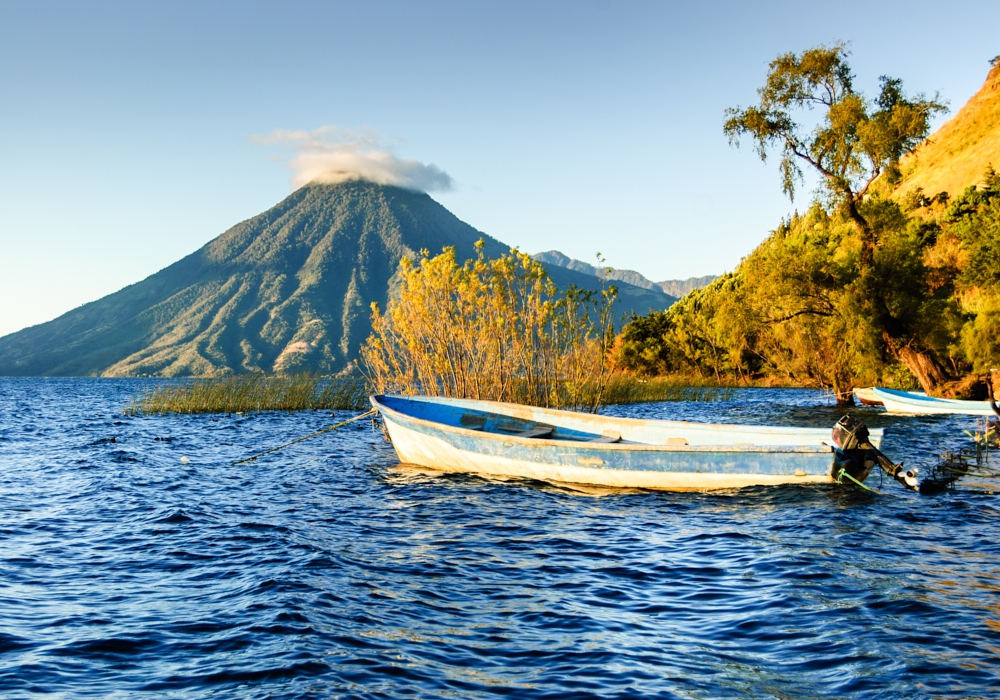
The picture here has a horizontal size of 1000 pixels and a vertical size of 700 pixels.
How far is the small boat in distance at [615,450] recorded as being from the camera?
12102mm

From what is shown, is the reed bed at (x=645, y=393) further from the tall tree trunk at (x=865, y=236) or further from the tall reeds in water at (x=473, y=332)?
the tall reeds in water at (x=473, y=332)

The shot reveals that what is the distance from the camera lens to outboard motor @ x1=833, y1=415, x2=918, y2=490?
11.7 m

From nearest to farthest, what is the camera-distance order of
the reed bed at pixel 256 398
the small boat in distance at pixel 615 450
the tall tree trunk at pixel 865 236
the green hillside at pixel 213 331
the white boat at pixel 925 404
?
the small boat in distance at pixel 615 450 → the white boat at pixel 925 404 → the tall tree trunk at pixel 865 236 → the reed bed at pixel 256 398 → the green hillside at pixel 213 331

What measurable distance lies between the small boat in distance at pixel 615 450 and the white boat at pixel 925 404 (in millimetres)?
17707

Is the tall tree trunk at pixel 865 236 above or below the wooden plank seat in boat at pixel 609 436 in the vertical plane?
above

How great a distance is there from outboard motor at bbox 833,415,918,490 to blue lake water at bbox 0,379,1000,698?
52 centimetres

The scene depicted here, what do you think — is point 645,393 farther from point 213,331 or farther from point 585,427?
point 213,331

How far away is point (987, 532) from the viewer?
9.81 meters

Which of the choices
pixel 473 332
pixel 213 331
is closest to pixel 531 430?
pixel 473 332

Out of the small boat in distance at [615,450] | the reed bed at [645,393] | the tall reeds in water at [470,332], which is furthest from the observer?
the reed bed at [645,393]

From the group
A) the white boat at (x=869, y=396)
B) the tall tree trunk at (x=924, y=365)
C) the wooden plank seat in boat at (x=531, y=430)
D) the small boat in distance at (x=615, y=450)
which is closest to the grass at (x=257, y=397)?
the white boat at (x=869, y=396)

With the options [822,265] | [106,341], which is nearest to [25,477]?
[822,265]

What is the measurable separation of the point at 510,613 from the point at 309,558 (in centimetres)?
334

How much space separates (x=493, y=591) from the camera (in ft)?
25.2
